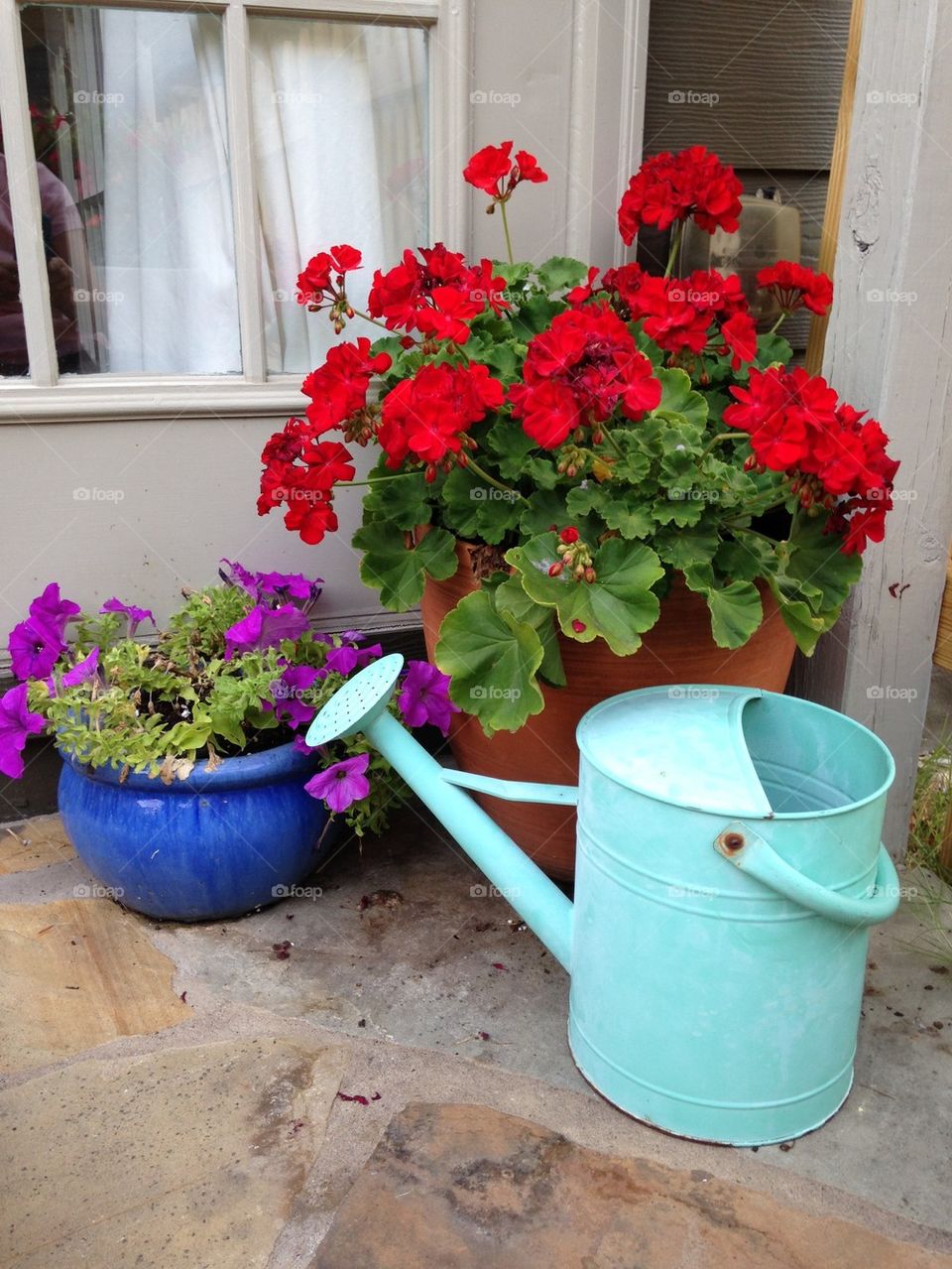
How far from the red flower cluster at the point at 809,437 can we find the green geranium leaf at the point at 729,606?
169 millimetres

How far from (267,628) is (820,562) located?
103cm

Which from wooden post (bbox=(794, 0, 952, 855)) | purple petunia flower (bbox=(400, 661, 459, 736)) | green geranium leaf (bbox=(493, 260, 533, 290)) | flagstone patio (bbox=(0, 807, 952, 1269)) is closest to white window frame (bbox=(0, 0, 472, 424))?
green geranium leaf (bbox=(493, 260, 533, 290))

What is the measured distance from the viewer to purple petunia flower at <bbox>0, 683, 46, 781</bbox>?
1.97 metres

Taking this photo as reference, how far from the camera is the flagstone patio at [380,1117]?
137 cm

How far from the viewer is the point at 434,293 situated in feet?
5.66

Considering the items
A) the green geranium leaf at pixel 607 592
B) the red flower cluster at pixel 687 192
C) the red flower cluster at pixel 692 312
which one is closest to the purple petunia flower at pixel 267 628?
the green geranium leaf at pixel 607 592

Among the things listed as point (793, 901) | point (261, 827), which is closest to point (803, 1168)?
point (793, 901)

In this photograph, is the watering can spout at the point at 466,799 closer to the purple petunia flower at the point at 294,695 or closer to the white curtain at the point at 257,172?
the purple petunia flower at the point at 294,695

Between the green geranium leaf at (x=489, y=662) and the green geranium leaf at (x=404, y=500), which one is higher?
the green geranium leaf at (x=404, y=500)

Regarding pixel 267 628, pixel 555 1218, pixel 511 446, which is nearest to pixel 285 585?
pixel 267 628

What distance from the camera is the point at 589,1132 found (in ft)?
5.06

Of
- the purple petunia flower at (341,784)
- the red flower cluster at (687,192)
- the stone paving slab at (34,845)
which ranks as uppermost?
the red flower cluster at (687,192)

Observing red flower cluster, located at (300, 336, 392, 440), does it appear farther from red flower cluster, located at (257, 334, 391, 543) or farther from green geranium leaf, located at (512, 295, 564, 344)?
green geranium leaf, located at (512, 295, 564, 344)

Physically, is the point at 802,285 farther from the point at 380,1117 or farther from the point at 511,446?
the point at 380,1117
